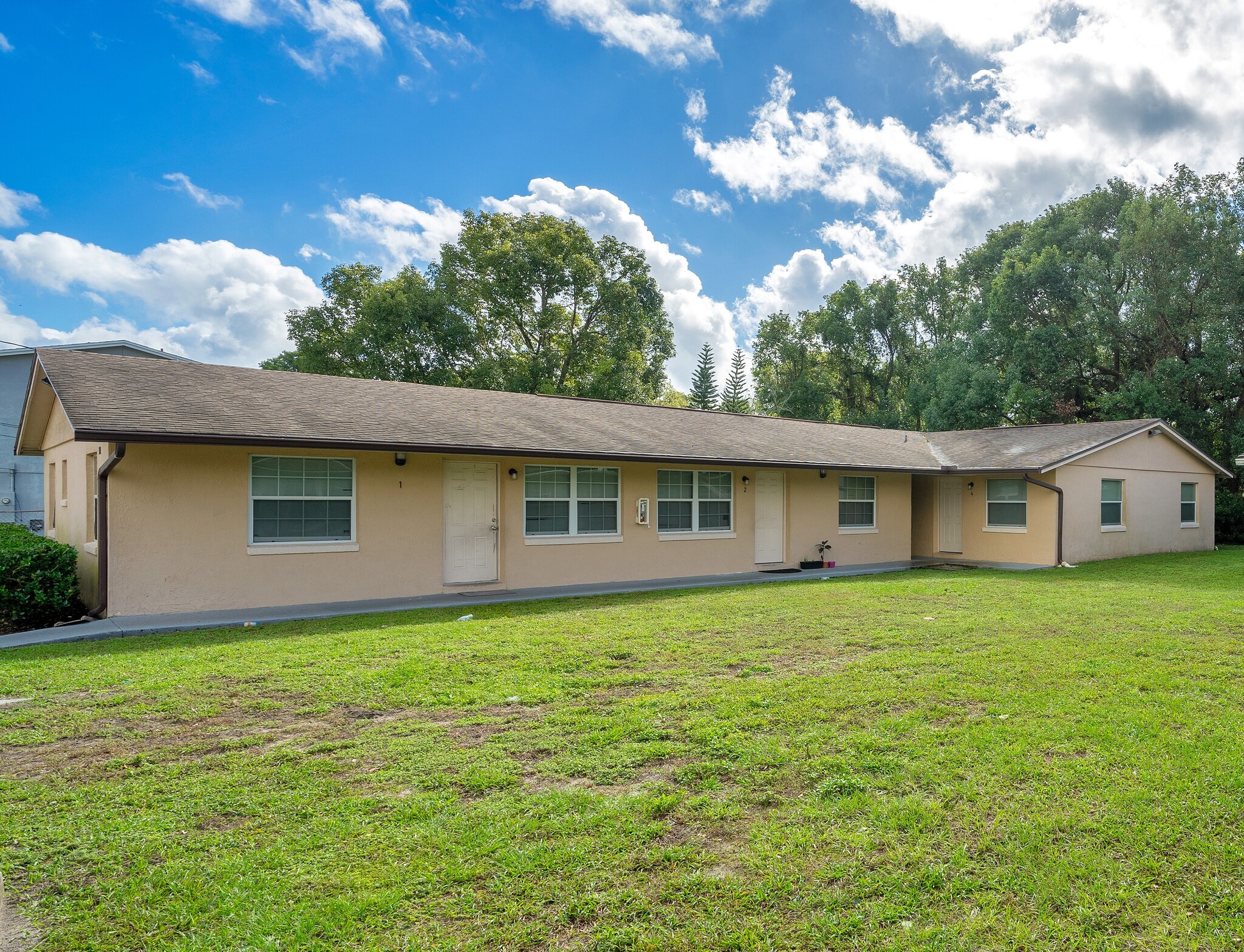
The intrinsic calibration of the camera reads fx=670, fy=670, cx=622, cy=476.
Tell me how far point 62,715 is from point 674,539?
31.9ft

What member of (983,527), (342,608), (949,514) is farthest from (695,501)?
(983,527)

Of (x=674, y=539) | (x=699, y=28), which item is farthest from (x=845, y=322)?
(x=674, y=539)

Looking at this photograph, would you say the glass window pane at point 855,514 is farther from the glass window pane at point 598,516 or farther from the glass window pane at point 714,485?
the glass window pane at point 598,516

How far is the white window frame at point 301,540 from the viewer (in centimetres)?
941

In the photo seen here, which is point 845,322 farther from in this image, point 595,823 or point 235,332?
point 595,823

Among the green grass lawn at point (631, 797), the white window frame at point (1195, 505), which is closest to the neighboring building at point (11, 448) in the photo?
the green grass lawn at point (631, 797)

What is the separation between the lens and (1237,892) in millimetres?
2641

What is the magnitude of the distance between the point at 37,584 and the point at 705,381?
4156cm

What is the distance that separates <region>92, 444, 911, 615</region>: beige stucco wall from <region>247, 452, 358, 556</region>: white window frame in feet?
0.17

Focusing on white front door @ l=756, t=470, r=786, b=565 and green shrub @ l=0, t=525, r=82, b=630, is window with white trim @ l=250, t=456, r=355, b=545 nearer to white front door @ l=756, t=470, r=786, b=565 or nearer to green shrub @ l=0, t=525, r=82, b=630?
green shrub @ l=0, t=525, r=82, b=630

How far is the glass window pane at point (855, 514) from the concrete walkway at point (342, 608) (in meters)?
1.56

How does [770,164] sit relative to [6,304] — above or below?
above

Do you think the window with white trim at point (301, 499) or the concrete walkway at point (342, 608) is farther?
the window with white trim at point (301, 499)

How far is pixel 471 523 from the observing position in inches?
444
